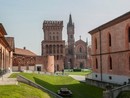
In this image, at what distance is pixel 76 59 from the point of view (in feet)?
422

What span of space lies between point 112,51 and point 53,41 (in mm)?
77387

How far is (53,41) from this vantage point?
11388 centimetres

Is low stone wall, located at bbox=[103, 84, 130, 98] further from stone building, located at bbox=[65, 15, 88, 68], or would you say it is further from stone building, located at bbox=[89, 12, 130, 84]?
stone building, located at bbox=[65, 15, 88, 68]

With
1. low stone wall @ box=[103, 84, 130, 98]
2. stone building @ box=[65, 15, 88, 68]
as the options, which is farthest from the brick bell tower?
low stone wall @ box=[103, 84, 130, 98]

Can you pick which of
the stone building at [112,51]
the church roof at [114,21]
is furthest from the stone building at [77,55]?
the church roof at [114,21]

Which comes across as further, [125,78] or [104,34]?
[104,34]

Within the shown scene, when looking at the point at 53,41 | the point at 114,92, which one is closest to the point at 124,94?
the point at 114,92

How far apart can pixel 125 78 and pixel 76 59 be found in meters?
95.3

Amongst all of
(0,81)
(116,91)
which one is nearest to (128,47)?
(116,91)

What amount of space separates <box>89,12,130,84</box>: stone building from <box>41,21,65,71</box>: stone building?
67559mm

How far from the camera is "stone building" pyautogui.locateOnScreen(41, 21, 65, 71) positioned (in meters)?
113

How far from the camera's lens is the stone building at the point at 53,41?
113 metres

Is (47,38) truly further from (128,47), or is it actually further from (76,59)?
(128,47)

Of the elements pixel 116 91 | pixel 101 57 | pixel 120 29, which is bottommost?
pixel 116 91
